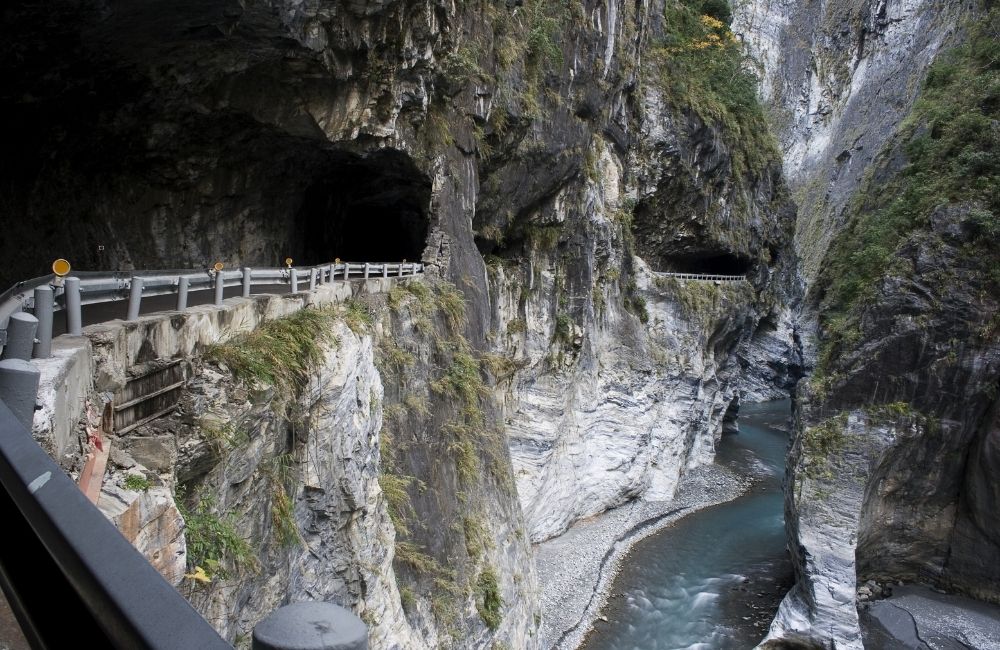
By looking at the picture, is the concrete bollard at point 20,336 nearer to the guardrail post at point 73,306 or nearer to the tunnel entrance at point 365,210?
the guardrail post at point 73,306

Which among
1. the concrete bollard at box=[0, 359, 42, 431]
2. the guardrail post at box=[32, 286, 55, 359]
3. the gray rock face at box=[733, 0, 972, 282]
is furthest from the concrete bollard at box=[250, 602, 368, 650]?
the gray rock face at box=[733, 0, 972, 282]

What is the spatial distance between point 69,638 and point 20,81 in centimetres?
1322

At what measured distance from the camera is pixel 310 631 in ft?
4.89

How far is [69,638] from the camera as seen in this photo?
118 centimetres

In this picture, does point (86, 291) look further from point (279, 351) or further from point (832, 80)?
point (832, 80)

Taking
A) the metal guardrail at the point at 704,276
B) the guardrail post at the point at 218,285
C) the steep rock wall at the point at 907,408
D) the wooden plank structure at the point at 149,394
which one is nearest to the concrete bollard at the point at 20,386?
the wooden plank structure at the point at 149,394

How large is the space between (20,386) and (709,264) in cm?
4302

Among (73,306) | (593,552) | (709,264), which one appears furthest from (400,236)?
(709,264)

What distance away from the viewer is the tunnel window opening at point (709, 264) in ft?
131

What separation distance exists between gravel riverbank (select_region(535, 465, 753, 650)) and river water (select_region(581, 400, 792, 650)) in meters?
0.48

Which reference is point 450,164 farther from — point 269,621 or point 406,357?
point 269,621

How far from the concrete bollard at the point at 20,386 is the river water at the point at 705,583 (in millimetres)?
19464

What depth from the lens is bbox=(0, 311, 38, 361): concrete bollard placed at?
10.8ft

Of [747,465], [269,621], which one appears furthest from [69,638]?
[747,465]
